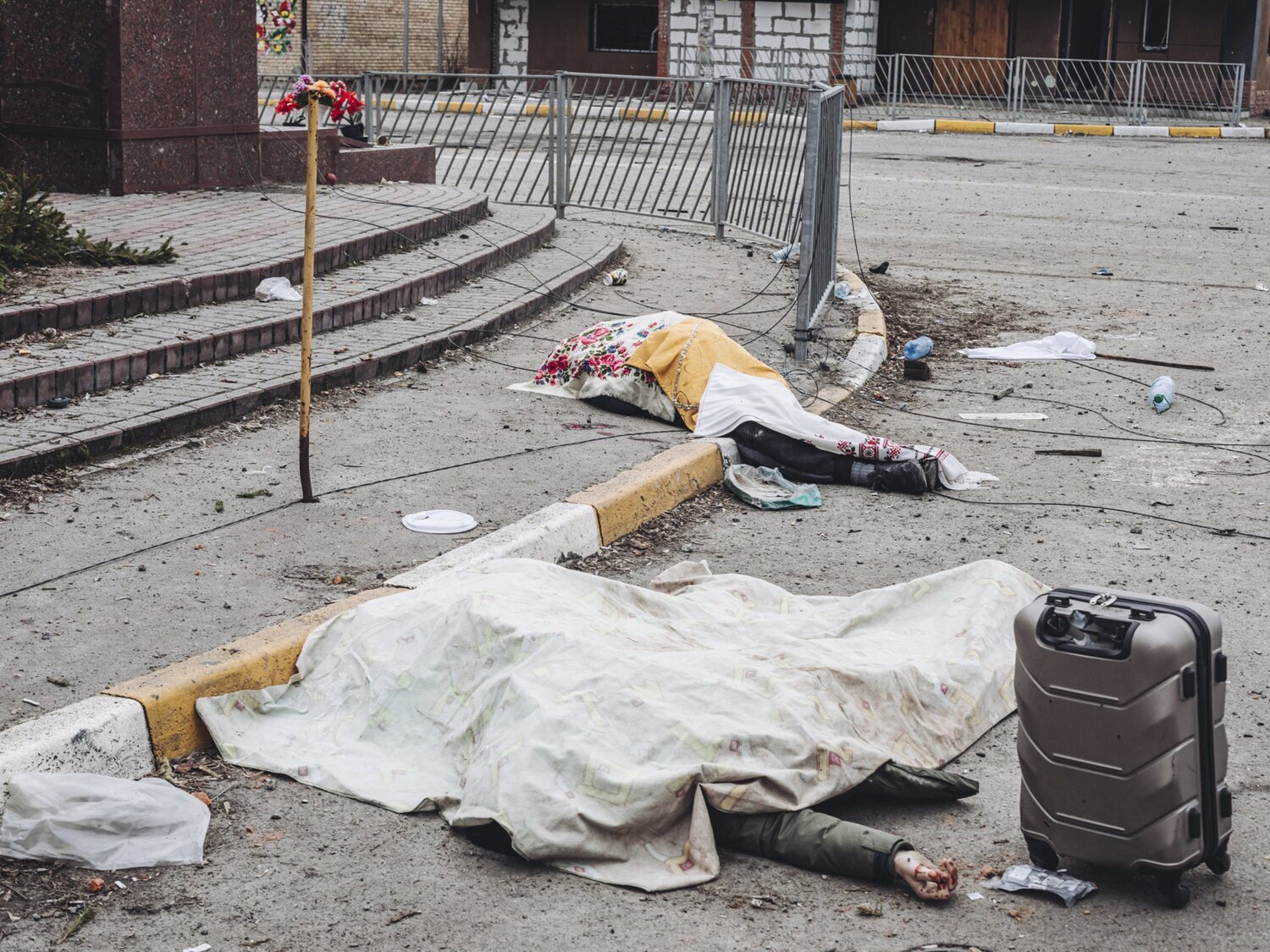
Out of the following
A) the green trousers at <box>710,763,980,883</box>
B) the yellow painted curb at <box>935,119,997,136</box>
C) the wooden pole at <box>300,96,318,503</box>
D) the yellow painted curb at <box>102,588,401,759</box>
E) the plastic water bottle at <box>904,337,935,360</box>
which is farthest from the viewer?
the yellow painted curb at <box>935,119,997,136</box>

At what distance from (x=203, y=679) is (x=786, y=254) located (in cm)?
771

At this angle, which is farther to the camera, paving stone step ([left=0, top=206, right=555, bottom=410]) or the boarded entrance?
the boarded entrance

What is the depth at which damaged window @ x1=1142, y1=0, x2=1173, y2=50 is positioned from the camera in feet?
98.4

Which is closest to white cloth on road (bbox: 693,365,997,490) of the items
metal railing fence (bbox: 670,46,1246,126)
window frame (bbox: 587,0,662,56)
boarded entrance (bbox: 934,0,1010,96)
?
metal railing fence (bbox: 670,46,1246,126)

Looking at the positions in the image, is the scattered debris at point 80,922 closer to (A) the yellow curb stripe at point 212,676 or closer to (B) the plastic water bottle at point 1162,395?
(A) the yellow curb stripe at point 212,676

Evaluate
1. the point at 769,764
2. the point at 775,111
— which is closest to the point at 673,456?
the point at 769,764

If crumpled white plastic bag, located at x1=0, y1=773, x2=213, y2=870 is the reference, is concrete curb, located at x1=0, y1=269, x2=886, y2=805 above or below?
above

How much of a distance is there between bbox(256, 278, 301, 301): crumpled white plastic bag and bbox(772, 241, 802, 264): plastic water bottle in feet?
13.6

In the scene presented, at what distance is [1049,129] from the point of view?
24766mm

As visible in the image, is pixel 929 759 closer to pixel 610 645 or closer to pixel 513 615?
pixel 610 645

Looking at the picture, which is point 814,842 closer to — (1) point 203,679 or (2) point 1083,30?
(1) point 203,679

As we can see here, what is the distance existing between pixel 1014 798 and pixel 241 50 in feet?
30.1

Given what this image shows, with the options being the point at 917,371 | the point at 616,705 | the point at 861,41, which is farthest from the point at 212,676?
the point at 861,41

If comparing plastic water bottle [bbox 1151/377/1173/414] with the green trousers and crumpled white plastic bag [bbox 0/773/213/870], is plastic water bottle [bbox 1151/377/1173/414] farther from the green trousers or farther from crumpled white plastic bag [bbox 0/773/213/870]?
crumpled white plastic bag [bbox 0/773/213/870]
